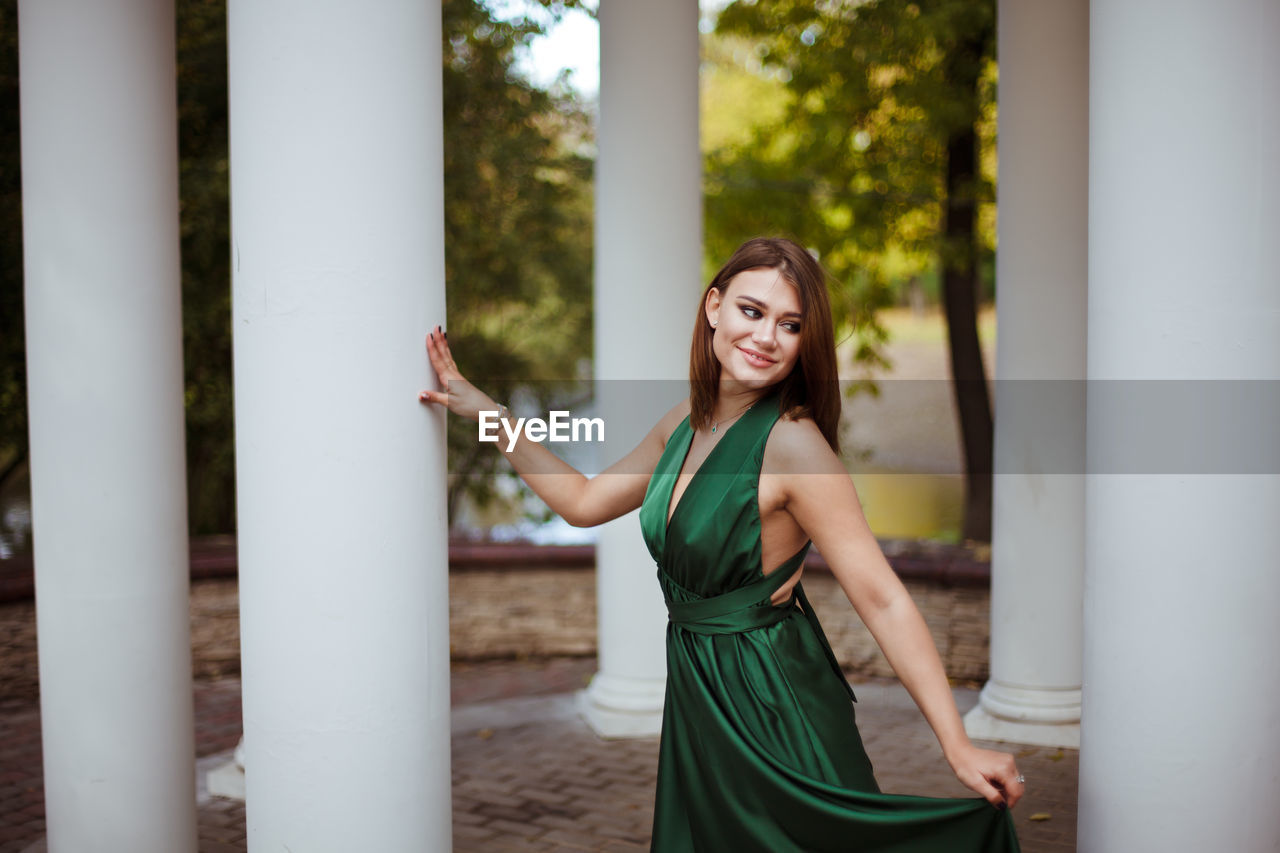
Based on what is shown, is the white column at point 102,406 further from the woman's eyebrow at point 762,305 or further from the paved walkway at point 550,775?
the woman's eyebrow at point 762,305

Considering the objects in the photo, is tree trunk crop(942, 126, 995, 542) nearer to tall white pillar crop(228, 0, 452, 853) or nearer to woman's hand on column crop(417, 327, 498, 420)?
woman's hand on column crop(417, 327, 498, 420)

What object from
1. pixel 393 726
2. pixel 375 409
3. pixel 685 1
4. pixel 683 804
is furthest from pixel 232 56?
pixel 685 1

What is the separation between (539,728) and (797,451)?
485cm

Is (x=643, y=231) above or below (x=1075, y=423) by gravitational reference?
above

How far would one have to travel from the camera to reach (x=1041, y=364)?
6.71m

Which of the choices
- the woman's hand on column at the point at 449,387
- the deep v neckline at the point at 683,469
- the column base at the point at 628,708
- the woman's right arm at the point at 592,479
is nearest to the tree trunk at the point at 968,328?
the column base at the point at 628,708

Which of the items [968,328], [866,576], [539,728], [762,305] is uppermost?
[968,328]

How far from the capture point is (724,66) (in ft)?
77.4

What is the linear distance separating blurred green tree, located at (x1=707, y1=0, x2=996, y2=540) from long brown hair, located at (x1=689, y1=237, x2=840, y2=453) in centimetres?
830

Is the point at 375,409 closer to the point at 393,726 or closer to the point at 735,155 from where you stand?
the point at 393,726

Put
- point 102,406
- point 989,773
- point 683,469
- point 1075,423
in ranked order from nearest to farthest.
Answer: point 989,773
point 683,469
point 102,406
point 1075,423

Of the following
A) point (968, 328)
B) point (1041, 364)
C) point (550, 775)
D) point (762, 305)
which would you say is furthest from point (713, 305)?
point (968, 328)

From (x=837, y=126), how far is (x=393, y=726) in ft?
36.2

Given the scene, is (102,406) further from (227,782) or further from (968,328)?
(968,328)
